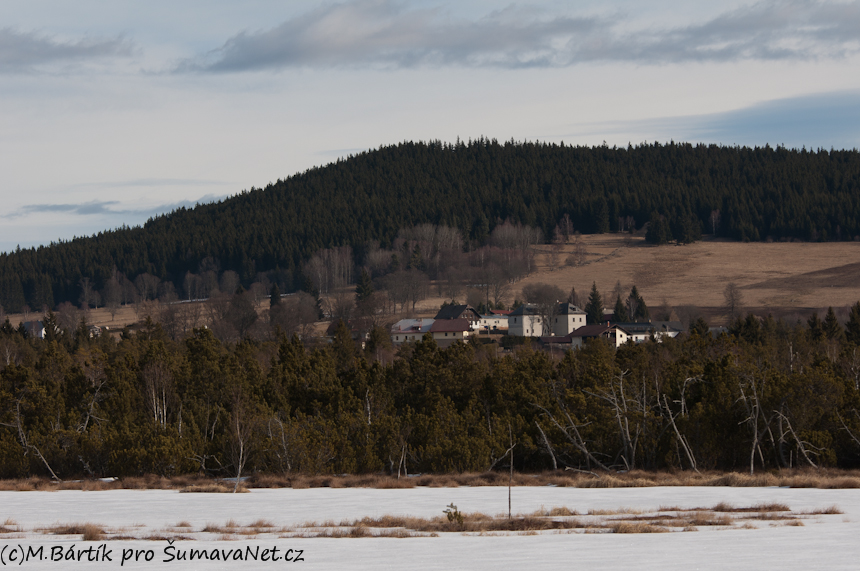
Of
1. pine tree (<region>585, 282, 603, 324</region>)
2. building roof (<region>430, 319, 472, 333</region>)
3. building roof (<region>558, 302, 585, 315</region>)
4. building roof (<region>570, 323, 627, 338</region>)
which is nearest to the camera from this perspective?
building roof (<region>570, 323, 627, 338</region>)

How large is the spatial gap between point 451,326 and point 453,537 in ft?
374

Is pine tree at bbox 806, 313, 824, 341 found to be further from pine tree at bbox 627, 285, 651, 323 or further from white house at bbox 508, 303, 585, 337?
white house at bbox 508, 303, 585, 337

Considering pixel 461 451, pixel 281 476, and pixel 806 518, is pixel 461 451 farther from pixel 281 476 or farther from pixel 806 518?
pixel 806 518

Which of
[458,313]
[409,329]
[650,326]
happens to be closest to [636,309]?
[650,326]

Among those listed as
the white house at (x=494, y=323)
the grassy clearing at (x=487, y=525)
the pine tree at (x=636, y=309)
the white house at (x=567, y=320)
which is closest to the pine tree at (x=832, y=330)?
the pine tree at (x=636, y=309)

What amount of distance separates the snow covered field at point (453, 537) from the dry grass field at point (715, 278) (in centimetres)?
10699

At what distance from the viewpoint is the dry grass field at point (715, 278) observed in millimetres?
139625

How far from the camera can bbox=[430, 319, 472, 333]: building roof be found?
133500 mm

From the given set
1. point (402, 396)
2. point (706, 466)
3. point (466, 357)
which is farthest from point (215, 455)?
point (706, 466)

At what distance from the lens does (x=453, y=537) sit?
20719 millimetres

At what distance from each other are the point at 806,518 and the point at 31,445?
114 ft

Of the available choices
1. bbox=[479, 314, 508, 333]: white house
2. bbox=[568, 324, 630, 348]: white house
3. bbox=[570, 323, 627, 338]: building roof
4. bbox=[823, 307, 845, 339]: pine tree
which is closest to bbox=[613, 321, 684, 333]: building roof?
bbox=[568, 324, 630, 348]: white house

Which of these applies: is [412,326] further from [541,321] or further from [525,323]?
[541,321]

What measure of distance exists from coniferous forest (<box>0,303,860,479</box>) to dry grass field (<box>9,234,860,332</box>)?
88959 millimetres
